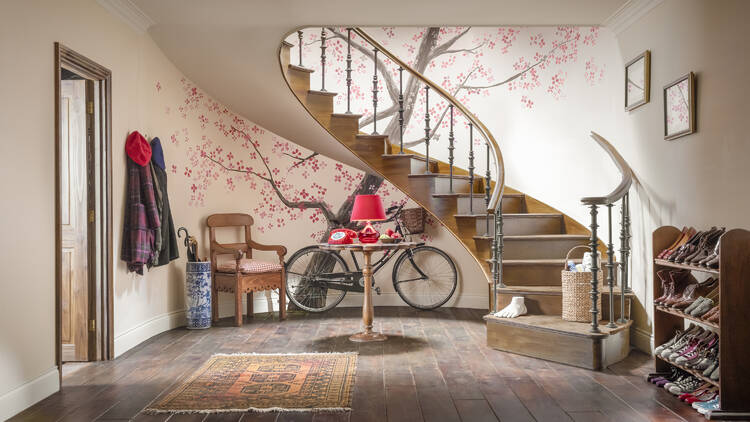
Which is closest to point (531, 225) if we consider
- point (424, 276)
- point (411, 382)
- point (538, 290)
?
point (538, 290)

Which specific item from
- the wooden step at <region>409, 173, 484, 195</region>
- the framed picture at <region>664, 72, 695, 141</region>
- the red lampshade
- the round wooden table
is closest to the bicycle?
the wooden step at <region>409, 173, 484, 195</region>

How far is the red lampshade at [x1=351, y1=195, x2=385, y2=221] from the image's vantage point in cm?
467

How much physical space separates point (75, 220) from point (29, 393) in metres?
1.33

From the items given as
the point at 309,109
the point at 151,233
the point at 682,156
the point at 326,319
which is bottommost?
the point at 326,319

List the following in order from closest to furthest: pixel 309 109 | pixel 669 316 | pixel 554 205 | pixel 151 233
Answer: pixel 669 316 < pixel 151 233 < pixel 309 109 < pixel 554 205

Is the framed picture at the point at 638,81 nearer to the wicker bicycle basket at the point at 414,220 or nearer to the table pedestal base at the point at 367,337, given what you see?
the wicker bicycle basket at the point at 414,220

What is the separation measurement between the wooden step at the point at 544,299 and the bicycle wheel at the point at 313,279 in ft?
6.67

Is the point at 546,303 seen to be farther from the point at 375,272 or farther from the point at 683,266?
the point at 375,272

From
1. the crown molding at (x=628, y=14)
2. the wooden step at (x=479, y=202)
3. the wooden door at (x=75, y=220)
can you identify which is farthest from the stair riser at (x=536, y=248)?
the wooden door at (x=75, y=220)

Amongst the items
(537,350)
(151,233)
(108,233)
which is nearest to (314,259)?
(151,233)

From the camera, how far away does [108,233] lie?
400 cm

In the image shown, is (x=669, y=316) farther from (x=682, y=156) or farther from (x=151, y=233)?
(x=151, y=233)

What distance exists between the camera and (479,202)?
538 cm

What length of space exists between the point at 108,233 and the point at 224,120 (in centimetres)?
218
